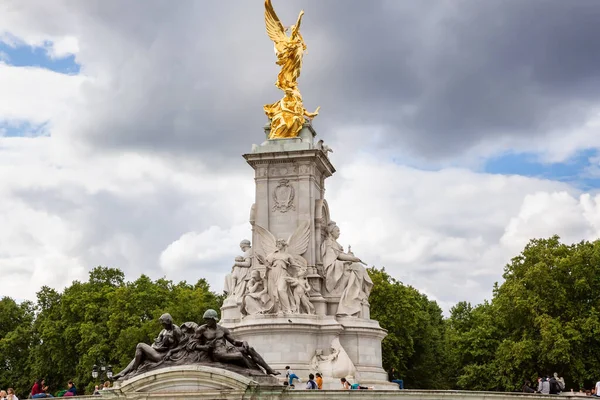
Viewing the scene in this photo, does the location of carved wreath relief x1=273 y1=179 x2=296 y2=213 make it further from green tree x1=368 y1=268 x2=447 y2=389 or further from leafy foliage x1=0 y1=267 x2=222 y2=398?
leafy foliage x1=0 y1=267 x2=222 y2=398

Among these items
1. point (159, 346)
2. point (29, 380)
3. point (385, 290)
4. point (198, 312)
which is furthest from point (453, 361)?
point (159, 346)

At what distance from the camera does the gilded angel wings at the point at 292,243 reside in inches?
1277

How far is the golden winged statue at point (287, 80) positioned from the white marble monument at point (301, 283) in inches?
24.1

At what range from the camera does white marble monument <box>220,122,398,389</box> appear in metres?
30.3

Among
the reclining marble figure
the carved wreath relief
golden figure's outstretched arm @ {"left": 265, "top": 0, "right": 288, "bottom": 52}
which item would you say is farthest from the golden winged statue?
the reclining marble figure

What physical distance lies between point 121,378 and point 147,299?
40.1 meters

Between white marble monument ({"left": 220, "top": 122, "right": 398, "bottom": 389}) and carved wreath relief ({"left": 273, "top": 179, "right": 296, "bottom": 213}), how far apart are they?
4 centimetres

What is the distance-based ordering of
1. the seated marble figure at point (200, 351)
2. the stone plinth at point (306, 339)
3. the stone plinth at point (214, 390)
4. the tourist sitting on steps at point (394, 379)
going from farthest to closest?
1. the tourist sitting on steps at point (394, 379)
2. the stone plinth at point (306, 339)
3. the seated marble figure at point (200, 351)
4. the stone plinth at point (214, 390)

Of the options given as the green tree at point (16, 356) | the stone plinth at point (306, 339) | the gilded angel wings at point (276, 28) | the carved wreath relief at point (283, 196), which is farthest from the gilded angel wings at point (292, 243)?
the green tree at point (16, 356)

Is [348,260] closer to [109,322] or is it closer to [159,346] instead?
[159,346]

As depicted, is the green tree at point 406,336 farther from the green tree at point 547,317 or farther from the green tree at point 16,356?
the green tree at point 16,356

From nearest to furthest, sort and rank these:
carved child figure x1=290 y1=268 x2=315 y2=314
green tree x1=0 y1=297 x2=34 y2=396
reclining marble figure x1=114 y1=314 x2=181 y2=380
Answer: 1. reclining marble figure x1=114 y1=314 x2=181 y2=380
2. carved child figure x1=290 y1=268 x2=315 y2=314
3. green tree x1=0 y1=297 x2=34 y2=396

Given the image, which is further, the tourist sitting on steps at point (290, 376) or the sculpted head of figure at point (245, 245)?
the sculpted head of figure at point (245, 245)

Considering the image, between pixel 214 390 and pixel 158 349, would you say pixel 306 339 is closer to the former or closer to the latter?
pixel 158 349
